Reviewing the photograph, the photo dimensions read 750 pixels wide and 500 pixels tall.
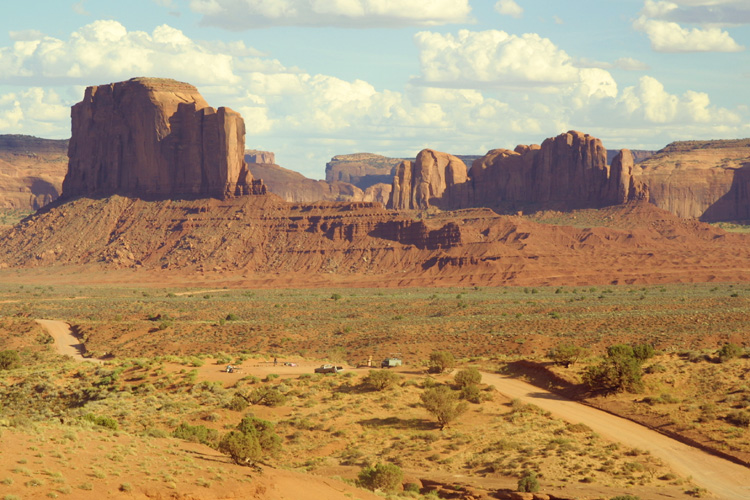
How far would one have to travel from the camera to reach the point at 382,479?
99.7ft

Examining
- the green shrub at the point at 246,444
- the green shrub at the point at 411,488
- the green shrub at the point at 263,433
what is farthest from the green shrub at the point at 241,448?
the green shrub at the point at 411,488

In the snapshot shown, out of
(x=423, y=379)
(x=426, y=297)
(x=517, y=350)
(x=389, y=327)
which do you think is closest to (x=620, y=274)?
(x=426, y=297)

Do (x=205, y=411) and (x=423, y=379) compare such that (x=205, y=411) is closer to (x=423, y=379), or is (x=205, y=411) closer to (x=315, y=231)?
(x=423, y=379)

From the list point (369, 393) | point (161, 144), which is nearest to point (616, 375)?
point (369, 393)

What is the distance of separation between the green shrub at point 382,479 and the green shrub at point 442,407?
26.2ft

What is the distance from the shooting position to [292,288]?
12431 centimetres

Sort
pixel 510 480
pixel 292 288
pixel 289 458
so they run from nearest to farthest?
pixel 510 480 → pixel 289 458 → pixel 292 288

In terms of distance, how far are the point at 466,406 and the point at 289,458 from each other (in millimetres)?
8604

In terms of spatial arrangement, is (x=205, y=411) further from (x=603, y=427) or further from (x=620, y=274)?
(x=620, y=274)

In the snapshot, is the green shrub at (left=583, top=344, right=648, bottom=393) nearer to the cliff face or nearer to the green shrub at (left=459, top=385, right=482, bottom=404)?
the green shrub at (left=459, top=385, right=482, bottom=404)

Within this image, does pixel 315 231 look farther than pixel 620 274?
Yes

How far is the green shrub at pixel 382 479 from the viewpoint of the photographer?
3036 centimetres

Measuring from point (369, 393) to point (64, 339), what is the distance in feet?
126

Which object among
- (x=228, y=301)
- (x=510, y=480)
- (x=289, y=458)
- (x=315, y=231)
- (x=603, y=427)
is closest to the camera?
(x=510, y=480)
